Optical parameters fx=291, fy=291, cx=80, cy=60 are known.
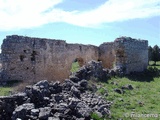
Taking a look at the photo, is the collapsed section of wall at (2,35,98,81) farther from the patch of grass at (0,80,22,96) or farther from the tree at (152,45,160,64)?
the tree at (152,45,160,64)

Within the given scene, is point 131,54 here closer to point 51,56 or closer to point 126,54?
point 126,54

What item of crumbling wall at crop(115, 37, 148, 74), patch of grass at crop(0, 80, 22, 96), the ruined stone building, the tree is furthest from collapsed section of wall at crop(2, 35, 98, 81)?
the tree

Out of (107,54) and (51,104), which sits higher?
(107,54)

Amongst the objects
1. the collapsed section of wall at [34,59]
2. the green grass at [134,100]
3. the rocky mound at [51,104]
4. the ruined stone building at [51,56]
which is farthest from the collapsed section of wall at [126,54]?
the rocky mound at [51,104]

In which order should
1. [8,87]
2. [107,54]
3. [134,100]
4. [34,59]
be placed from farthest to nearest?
[107,54] < [34,59] < [8,87] < [134,100]

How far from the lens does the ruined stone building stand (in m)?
18.0

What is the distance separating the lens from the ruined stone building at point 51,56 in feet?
59.2

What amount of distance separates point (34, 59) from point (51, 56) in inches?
59.3

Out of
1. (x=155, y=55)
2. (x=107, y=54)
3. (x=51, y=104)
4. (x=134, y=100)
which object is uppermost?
(x=107, y=54)

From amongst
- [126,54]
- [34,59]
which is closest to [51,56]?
[34,59]

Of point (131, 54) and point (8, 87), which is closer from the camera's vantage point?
point (8, 87)

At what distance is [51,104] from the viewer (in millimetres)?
11297

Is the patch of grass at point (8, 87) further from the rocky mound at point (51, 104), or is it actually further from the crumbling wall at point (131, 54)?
the crumbling wall at point (131, 54)

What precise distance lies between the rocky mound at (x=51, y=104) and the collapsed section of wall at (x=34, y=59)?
216 inches
